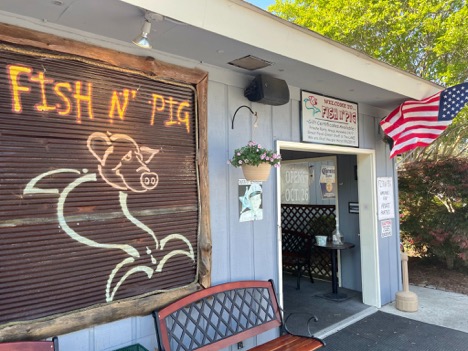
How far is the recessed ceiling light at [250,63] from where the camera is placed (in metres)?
2.64

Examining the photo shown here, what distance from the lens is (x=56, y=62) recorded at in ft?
6.73

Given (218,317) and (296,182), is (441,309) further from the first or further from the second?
(218,317)

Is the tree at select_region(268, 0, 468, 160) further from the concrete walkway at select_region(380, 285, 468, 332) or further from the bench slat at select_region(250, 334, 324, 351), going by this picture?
the bench slat at select_region(250, 334, 324, 351)

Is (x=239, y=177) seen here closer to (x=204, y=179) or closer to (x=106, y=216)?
(x=204, y=179)

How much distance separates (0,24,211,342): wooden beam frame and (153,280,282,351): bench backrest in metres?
0.12

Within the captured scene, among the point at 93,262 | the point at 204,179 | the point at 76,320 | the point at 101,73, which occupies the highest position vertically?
the point at 101,73

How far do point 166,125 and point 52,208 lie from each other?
93 cm

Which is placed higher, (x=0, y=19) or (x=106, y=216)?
(x=0, y=19)

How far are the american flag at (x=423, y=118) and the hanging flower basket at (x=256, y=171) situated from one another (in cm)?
197

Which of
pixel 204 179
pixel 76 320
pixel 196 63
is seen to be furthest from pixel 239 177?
pixel 76 320

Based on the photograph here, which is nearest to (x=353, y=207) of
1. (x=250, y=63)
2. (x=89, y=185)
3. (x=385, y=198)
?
(x=385, y=198)

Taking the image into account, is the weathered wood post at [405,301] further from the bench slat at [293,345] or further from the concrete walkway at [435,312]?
the bench slat at [293,345]

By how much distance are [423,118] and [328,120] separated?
1065 millimetres

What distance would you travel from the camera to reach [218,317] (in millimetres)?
2570
